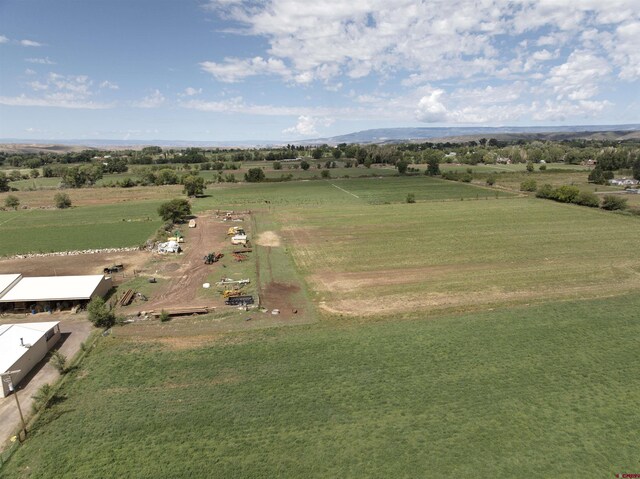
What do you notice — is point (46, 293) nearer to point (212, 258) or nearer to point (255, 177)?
point (212, 258)

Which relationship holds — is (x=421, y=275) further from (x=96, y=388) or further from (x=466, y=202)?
(x=466, y=202)

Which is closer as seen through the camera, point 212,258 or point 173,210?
point 212,258

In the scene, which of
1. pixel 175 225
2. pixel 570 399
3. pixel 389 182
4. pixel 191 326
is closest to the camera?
pixel 570 399

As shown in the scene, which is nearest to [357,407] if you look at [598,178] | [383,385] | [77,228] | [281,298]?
[383,385]

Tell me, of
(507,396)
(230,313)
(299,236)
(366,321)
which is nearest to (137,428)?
(230,313)

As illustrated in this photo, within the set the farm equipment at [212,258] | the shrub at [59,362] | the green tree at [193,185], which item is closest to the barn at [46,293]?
the shrub at [59,362]

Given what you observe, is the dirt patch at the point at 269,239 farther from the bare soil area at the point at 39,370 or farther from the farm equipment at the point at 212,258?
the bare soil area at the point at 39,370

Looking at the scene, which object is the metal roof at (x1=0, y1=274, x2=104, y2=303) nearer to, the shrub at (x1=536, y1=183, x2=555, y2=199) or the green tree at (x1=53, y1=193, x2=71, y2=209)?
the green tree at (x1=53, y1=193, x2=71, y2=209)
